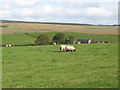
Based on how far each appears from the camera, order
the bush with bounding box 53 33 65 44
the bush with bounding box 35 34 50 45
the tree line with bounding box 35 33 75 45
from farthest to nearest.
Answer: the bush with bounding box 53 33 65 44 → the tree line with bounding box 35 33 75 45 → the bush with bounding box 35 34 50 45

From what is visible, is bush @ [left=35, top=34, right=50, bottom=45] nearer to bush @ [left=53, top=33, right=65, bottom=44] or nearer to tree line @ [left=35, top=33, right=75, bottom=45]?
tree line @ [left=35, top=33, right=75, bottom=45]

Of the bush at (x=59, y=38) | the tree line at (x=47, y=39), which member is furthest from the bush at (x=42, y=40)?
the bush at (x=59, y=38)

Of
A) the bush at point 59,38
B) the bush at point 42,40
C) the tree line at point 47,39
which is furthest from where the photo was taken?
the bush at point 59,38

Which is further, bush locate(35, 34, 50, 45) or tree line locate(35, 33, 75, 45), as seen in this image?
tree line locate(35, 33, 75, 45)

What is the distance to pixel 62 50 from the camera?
34.8 metres

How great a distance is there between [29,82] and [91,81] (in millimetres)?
3538

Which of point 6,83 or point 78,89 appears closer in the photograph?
point 78,89

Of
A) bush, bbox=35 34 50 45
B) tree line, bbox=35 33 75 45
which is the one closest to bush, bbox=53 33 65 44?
tree line, bbox=35 33 75 45

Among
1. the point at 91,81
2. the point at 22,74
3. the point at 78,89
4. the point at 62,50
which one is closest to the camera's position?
the point at 78,89

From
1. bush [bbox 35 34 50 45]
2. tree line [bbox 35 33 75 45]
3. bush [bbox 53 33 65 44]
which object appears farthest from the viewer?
bush [bbox 53 33 65 44]

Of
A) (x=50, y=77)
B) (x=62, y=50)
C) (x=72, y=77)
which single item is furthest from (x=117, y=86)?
(x=62, y=50)

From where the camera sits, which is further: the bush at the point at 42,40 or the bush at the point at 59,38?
the bush at the point at 59,38

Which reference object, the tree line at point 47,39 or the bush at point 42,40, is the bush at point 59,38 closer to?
the tree line at point 47,39

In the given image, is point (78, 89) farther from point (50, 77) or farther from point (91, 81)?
point (50, 77)
